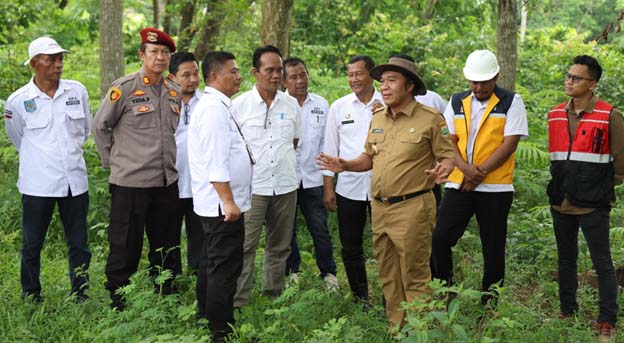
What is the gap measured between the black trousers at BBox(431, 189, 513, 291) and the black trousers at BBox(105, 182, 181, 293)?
83.7 inches

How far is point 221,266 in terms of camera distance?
Answer: 4.55m

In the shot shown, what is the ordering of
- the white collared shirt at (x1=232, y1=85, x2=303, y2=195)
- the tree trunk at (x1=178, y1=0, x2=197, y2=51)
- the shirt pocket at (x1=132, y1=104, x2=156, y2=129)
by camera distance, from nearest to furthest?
the shirt pocket at (x1=132, y1=104, x2=156, y2=129) < the white collared shirt at (x1=232, y1=85, x2=303, y2=195) < the tree trunk at (x1=178, y1=0, x2=197, y2=51)

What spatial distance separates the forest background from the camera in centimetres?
468

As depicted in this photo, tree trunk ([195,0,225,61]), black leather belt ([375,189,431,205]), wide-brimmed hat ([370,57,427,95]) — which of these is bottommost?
black leather belt ([375,189,431,205])

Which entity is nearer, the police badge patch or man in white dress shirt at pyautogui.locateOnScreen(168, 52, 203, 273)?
the police badge patch

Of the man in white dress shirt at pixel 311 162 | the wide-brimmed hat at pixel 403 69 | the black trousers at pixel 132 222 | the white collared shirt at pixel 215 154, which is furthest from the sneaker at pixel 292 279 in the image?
the wide-brimmed hat at pixel 403 69

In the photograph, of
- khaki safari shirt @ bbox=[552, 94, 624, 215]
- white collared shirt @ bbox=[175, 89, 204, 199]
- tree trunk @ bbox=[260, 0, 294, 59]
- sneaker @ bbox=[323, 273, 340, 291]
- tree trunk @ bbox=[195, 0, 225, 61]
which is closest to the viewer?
khaki safari shirt @ bbox=[552, 94, 624, 215]

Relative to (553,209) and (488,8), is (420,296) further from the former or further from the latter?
(488,8)

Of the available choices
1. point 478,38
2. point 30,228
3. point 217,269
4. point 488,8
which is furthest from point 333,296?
point 488,8

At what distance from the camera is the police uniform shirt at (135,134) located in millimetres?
5094

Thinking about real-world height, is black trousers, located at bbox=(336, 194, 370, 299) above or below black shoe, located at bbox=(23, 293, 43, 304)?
above

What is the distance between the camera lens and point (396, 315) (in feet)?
16.0

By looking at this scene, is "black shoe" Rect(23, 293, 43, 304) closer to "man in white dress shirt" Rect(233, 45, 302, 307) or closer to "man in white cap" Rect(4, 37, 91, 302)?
"man in white cap" Rect(4, 37, 91, 302)

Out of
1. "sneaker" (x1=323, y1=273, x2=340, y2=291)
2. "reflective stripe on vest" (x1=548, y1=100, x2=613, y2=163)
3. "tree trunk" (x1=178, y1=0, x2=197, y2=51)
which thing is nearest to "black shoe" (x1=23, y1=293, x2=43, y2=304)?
"sneaker" (x1=323, y1=273, x2=340, y2=291)
